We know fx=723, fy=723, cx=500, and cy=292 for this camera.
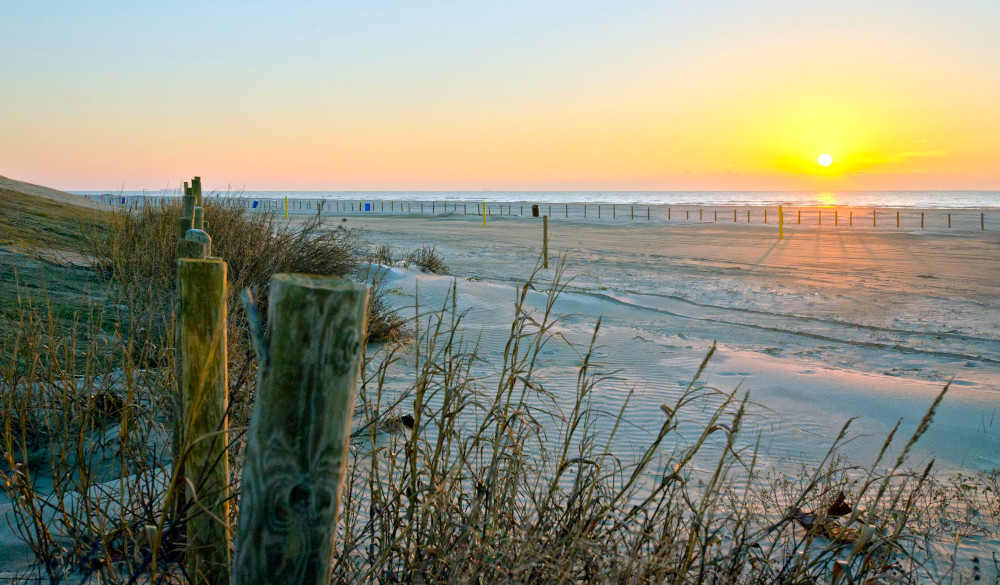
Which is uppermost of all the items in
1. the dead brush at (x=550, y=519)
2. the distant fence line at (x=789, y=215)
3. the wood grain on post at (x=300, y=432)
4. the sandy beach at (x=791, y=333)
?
the distant fence line at (x=789, y=215)

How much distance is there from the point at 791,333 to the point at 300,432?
32.0 feet

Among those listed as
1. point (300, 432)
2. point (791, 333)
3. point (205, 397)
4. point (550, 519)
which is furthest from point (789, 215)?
point (300, 432)

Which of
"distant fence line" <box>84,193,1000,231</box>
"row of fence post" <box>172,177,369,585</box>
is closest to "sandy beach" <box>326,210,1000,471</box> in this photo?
"row of fence post" <box>172,177,369,585</box>

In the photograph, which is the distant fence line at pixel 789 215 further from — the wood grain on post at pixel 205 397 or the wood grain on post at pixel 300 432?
the wood grain on post at pixel 300 432

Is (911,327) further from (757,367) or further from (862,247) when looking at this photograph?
(862,247)

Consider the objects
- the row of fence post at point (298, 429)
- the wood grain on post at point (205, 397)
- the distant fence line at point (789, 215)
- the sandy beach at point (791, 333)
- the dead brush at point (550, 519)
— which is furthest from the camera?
the distant fence line at point (789, 215)

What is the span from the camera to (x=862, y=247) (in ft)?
89.2

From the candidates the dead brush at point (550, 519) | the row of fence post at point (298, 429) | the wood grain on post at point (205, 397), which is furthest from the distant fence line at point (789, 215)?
the row of fence post at point (298, 429)

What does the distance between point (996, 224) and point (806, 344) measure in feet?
147

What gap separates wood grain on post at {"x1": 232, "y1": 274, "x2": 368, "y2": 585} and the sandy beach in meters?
1.08

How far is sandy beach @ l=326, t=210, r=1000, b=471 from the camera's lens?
6027 millimetres

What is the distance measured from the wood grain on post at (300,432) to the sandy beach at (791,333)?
1.08 metres

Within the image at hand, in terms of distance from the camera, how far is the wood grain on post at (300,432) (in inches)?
57.9

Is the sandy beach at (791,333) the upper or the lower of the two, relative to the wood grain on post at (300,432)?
lower
